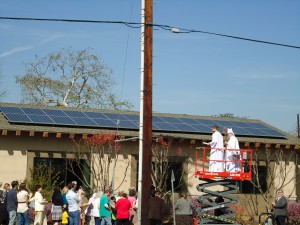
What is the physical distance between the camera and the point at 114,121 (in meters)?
27.8

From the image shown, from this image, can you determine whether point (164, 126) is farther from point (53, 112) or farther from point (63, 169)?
point (63, 169)

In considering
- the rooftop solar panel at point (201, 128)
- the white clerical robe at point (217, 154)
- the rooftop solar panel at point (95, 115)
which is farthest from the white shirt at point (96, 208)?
the rooftop solar panel at point (201, 128)

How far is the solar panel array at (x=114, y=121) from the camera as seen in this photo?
25812 mm

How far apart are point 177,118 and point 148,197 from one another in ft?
45.3

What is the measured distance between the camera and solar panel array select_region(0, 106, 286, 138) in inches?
1016

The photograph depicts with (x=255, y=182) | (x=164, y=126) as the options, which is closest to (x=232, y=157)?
(x=164, y=126)

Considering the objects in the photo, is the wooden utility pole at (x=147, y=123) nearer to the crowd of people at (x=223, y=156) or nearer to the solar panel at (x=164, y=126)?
the crowd of people at (x=223, y=156)

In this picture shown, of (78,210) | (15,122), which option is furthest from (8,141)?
(78,210)

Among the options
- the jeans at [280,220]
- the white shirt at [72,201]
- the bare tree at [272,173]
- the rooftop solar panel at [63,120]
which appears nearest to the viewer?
the white shirt at [72,201]

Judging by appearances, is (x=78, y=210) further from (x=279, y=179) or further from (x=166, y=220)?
(x=279, y=179)

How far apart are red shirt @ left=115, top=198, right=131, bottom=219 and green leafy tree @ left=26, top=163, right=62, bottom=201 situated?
5.21 meters

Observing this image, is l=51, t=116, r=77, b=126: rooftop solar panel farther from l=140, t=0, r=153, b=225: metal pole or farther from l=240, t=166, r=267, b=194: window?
l=140, t=0, r=153, b=225: metal pole

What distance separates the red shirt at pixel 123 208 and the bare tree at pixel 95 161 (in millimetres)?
5446

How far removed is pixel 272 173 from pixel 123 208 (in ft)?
35.8
